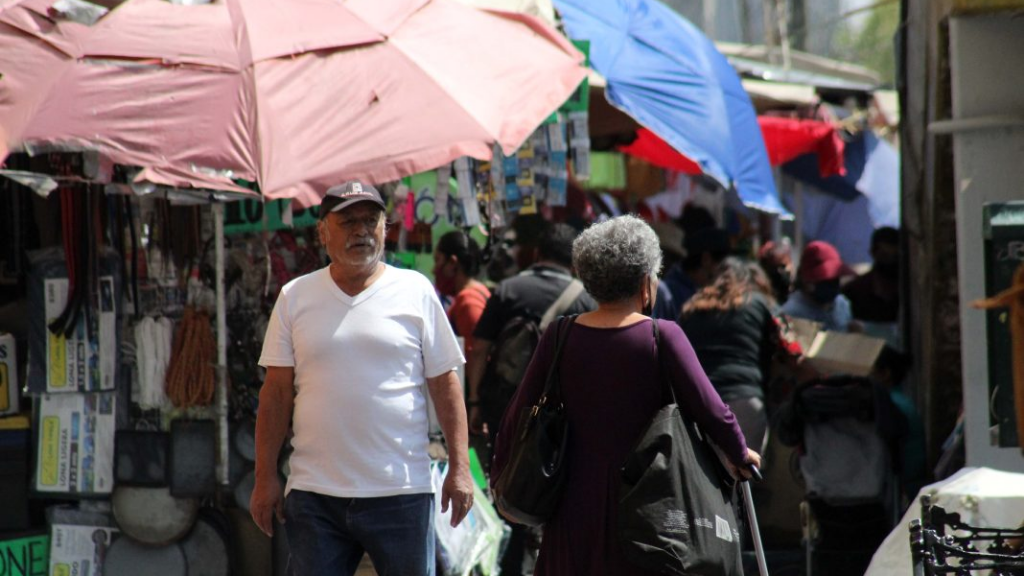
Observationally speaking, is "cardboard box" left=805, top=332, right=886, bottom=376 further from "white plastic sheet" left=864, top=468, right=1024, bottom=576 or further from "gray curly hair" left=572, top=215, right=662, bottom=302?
"gray curly hair" left=572, top=215, right=662, bottom=302

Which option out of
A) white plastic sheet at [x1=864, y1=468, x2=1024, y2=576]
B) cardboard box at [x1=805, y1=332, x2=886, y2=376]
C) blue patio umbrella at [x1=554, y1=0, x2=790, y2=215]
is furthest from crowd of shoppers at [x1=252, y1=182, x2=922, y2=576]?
blue patio umbrella at [x1=554, y1=0, x2=790, y2=215]

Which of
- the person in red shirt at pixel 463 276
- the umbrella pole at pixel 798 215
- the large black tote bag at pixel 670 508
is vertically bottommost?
the large black tote bag at pixel 670 508

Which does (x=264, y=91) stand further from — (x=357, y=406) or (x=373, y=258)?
(x=357, y=406)

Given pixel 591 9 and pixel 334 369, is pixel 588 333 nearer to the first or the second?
pixel 334 369

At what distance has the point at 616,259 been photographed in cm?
413

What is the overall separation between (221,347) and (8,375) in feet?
3.76

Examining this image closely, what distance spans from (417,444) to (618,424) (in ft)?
2.86

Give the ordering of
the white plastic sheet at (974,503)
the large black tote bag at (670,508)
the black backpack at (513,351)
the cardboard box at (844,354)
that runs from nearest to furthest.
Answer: the large black tote bag at (670,508) < the white plastic sheet at (974,503) < the black backpack at (513,351) < the cardboard box at (844,354)

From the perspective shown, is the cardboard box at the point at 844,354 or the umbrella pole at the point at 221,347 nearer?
the umbrella pole at the point at 221,347

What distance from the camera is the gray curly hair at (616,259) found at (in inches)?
163

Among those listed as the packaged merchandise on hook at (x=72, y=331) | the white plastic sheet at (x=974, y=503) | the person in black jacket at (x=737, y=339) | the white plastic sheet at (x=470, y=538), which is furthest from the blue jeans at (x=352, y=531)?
the person in black jacket at (x=737, y=339)

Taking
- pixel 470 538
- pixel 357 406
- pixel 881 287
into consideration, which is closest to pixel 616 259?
pixel 357 406

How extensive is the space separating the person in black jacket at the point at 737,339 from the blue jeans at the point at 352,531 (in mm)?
2800

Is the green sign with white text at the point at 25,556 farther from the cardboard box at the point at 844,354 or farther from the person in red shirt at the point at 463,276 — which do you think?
the cardboard box at the point at 844,354
